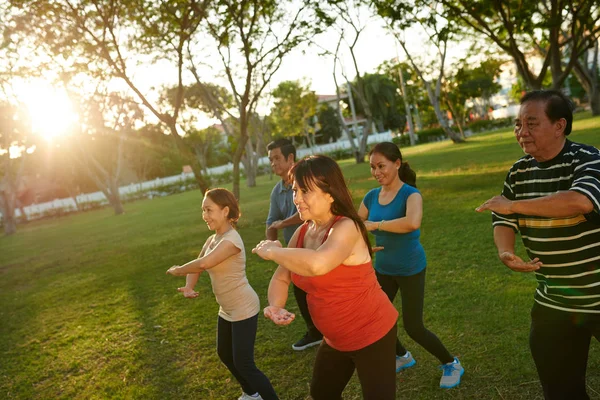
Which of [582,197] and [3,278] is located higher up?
[582,197]

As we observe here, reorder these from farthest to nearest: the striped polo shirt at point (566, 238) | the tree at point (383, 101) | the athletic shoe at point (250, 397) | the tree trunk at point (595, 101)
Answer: the tree at point (383, 101), the tree trunk at point (595, 101), the athletic shoe at point (250, 397), the striped polo shirt at point (566, 238)

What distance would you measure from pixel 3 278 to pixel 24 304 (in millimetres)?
4392

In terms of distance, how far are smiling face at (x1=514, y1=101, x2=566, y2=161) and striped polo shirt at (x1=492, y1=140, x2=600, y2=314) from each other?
0.17 ft

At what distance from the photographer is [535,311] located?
110 inches

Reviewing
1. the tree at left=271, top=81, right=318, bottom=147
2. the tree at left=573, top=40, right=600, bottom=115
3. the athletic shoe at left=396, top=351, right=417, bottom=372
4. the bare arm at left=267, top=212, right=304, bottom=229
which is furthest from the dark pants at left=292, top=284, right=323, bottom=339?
the tree at left=271, top=81, right=318, bottom=147

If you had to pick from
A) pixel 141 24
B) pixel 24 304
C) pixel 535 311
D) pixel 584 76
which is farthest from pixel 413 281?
pixel 584 76

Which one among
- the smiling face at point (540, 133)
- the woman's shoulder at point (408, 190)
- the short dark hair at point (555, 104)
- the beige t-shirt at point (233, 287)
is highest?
the short dark hair at point (555, 104)

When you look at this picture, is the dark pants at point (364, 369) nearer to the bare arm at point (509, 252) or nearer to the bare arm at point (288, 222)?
the bare arm at point (509, 252)

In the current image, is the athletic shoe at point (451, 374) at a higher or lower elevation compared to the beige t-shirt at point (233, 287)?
lower

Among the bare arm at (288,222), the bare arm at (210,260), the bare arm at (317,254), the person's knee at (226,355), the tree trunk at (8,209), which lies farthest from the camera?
the tree trunk at (8,209)

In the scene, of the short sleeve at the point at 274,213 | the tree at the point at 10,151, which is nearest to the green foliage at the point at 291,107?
the tree at the point at 10,151

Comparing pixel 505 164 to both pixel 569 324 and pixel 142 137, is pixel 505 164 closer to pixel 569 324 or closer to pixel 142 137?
pixel 569 324

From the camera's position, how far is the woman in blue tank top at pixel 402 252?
389 centimetres

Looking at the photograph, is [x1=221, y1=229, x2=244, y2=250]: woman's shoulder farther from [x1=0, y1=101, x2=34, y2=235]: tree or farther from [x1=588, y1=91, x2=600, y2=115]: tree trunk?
[x1=588, y1=91, x2=600, y2=115]: tree trunk
